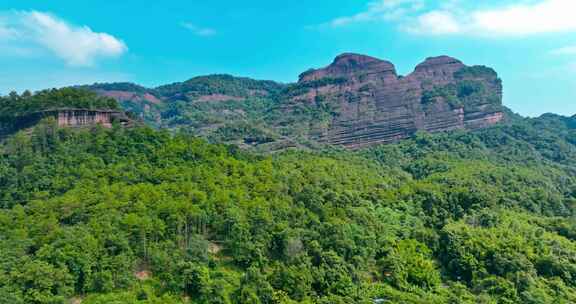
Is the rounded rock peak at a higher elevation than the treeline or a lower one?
higher

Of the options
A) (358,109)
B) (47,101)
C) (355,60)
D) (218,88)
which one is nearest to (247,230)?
(47,101)

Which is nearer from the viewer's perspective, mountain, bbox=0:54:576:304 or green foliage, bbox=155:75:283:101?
mountain, bbox=0:54:576:304

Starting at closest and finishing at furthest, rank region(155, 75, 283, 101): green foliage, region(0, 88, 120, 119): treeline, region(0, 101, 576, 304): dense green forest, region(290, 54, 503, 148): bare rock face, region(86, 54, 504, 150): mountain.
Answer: region(0, 101, 576, 304): dense green forest → region(0, 88, 120, 119): treeline → region(86, 54, 504, 150): mountain → region(290, 54, 503, 148): bare rock face → region(155, 75, 283, 101): green foliage

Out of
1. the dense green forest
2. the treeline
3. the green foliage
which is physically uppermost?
the green foliage

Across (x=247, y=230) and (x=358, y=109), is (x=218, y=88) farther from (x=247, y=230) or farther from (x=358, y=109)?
(x=247, y=230)

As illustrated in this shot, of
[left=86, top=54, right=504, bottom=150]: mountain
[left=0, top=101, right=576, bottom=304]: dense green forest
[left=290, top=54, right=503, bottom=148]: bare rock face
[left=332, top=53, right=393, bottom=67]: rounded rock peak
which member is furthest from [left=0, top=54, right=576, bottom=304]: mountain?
[left=332, top=53, right=393, bottom=67]: rounded rock peak

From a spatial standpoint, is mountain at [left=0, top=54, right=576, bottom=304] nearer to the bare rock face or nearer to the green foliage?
the bare rock face

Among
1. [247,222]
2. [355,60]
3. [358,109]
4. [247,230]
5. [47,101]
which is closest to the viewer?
[247,230]

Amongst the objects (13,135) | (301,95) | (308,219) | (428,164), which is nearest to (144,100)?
(301,95)
